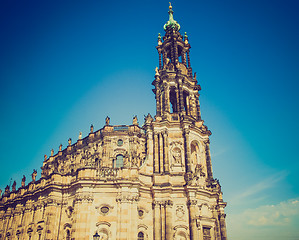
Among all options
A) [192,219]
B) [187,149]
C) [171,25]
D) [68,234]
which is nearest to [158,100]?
[187,149]

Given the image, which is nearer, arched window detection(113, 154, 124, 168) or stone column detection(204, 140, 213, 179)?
stone column detection(204, 140, 213, 179)

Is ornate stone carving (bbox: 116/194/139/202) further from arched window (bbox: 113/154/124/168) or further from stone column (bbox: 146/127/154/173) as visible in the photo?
arched window (bbox: 113/154/124/168)

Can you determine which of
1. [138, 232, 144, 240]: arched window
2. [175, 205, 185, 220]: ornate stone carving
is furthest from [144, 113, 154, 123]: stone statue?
[138, 232, 144, 240]: arched window

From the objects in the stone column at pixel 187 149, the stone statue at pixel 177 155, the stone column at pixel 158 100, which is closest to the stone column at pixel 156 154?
the stone statue at pixel 177 155

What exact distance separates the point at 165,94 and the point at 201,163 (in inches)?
402

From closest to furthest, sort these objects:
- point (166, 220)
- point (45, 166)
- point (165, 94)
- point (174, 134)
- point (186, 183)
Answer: point (166, 220) < point (186, 183) < point (174, 134) < point (165, 94) < point (45, 166)

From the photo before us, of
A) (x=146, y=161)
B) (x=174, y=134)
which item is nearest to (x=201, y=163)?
(x=174, y=134)

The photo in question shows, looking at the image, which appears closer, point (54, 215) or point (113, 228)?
point (113, 228)

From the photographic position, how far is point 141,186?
97.3 feet

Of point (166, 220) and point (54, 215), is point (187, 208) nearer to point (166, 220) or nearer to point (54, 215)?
point (166, 220)

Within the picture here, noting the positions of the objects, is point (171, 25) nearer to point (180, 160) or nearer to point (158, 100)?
point (158, 100)

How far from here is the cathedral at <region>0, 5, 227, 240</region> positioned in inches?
1091

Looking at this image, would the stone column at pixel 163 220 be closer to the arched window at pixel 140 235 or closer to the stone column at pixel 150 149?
the arched window at pixel 140 235

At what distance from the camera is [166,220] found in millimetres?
28953
